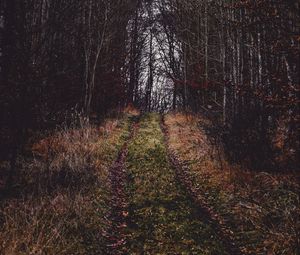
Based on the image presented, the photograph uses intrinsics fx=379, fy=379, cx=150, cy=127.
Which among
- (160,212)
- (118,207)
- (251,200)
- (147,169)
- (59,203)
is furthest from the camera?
(147,169)

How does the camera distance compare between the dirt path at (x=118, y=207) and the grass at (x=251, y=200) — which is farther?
the grass at (x=251, y=200)

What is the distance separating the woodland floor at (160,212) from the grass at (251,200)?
0.02 meters

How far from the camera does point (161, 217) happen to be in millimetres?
7996

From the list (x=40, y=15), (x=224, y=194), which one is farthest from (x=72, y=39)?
(x=224, y=194)

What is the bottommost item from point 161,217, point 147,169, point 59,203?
point 161,217

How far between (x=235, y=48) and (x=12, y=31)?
26.8 ft

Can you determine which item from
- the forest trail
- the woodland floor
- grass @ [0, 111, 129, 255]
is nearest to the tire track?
the woodland floor

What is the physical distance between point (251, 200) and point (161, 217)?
222cm

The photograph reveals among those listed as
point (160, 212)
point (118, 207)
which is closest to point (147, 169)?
point (118, 207)

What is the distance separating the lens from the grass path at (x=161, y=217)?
22.1 ft

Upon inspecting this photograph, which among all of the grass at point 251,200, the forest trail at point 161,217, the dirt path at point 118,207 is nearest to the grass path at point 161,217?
the forest trail at point 161,217

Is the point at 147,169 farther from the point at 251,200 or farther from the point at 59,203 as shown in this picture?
the point at 59,203

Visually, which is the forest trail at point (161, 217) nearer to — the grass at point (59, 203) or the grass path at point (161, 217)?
the grass path at point (161, 217)

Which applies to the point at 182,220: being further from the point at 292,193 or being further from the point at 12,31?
the point at 12,31
